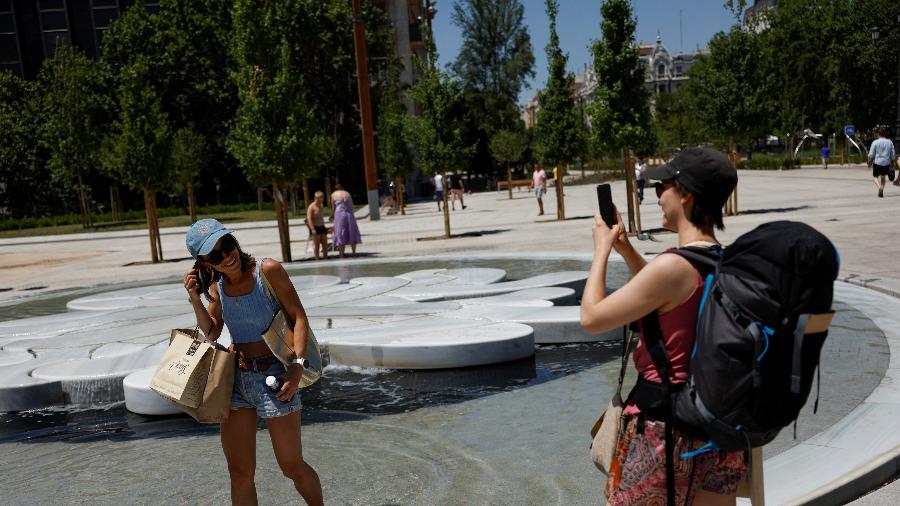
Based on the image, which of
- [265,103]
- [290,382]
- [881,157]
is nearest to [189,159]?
[265,103]

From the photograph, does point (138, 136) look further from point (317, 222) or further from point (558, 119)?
point (558, 119)

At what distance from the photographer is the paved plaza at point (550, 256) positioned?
4.43 m

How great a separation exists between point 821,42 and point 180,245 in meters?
53.9

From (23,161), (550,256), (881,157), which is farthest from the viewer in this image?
(23,161)

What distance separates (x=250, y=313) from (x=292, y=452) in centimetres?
69

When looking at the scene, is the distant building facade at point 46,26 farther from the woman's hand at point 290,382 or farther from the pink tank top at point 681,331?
the pink tank top at point 681,331

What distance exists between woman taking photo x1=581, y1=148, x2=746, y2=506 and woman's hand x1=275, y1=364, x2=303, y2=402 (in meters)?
1.67

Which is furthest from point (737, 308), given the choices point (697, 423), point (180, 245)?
point (180, 245)

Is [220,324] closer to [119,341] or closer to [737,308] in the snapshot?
[737,308]

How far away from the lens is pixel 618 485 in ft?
8.79

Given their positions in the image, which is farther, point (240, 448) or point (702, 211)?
point (240, 448)

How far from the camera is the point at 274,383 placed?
378cm

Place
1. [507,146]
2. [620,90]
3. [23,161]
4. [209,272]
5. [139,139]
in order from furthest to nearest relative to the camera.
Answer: [507,146], [23,161], [139,139], [620,90], [209,272]

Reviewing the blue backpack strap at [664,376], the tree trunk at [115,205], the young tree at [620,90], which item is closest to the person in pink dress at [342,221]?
the young tree at [620,90]
